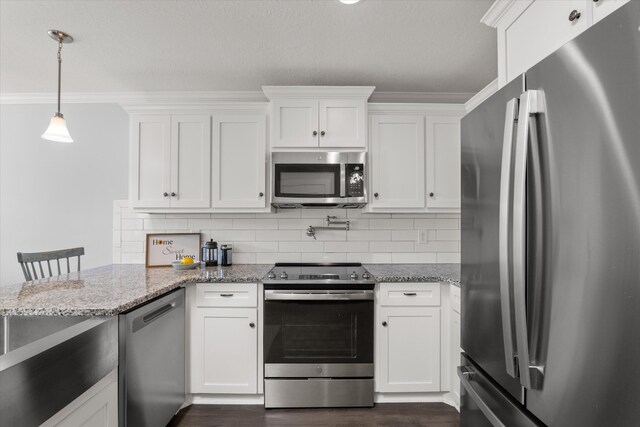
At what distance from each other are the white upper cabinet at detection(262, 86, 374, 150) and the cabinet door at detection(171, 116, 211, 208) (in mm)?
577

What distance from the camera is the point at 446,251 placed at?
2.86 metres

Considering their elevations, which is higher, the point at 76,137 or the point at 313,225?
the point at 76,137

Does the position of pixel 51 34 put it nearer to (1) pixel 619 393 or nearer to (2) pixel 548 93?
(2) pixel 548 93

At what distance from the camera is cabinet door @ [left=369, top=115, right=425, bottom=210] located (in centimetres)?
252

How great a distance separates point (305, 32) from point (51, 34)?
61.1 inches

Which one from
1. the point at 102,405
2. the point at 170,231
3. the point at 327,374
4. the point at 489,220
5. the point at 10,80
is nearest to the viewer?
the point at 489,220

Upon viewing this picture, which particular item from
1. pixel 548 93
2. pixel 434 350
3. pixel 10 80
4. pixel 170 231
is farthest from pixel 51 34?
pixel 434 350

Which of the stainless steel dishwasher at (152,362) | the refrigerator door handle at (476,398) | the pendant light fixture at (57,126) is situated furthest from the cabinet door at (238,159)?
the refrigerator door handle at (476,398)

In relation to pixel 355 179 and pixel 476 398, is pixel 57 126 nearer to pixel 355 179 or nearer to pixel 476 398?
pixel 355 179

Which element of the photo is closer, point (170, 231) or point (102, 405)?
point (102, 405)

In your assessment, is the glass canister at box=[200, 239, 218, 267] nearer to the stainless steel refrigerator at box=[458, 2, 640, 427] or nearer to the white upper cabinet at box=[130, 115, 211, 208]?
the white upper cabinet at box=[130, 115, 211, 208]

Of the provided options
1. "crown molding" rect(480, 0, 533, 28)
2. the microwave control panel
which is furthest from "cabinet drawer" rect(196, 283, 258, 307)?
"crown molding" rect(480, 0, 533, 28)

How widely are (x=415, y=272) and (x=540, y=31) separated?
1633 mm

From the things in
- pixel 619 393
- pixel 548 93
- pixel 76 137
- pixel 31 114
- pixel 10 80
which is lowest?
pixel 619 393
